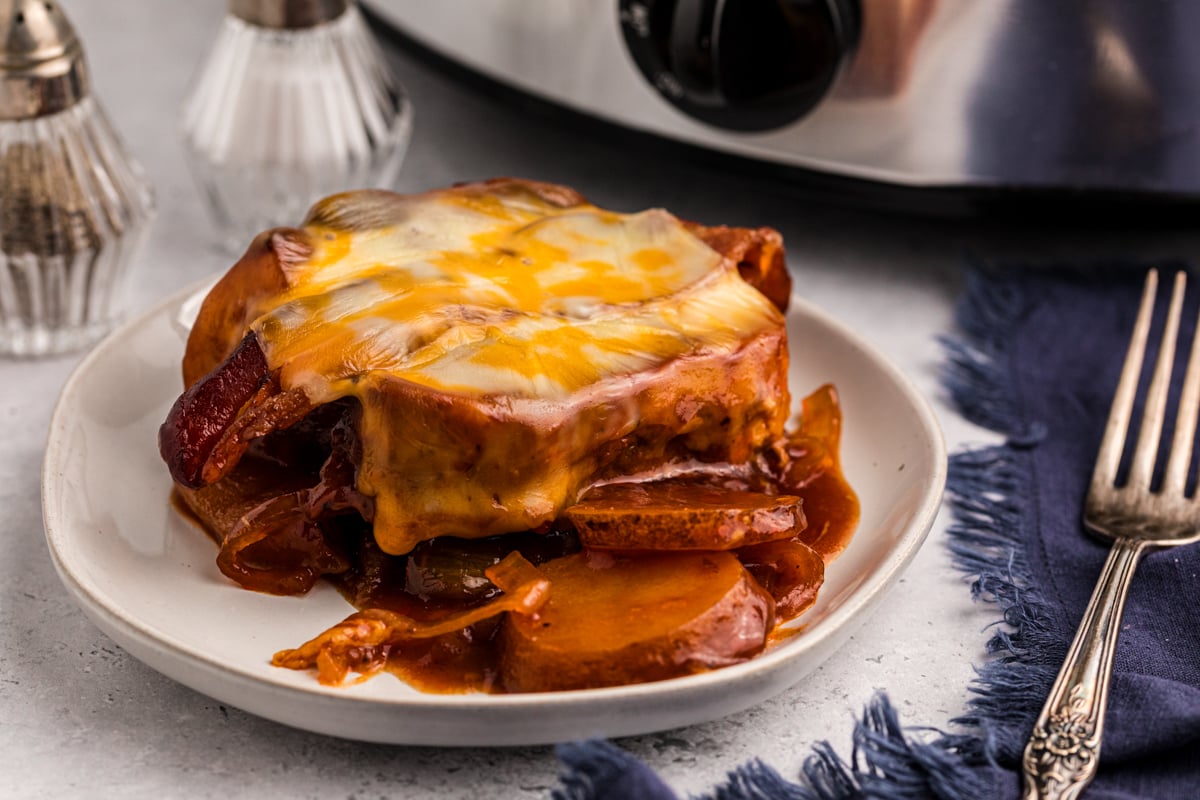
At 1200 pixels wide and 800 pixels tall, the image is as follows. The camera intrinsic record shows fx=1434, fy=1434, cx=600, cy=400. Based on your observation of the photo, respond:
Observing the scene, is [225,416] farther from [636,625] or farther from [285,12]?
[285,12]

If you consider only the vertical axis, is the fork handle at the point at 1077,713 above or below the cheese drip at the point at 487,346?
below

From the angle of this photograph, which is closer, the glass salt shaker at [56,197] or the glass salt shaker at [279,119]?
the glass salt shaker at [56,197]

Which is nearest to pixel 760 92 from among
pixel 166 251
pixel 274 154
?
pixel 274 154

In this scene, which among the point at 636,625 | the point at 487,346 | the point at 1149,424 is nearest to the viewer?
the point at 636,625

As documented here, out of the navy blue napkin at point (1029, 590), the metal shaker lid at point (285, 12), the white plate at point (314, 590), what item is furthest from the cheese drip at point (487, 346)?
the metal shaker lid at point (285, 12)

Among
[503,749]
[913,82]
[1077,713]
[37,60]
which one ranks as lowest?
[503,749]

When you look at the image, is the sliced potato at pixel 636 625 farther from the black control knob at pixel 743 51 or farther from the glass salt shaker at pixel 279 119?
the glass salt shaker at pixel 279 119

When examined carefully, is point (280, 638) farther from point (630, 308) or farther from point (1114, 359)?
point (1114, 359)

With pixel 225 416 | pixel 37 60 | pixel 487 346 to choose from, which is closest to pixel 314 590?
pixel 225 416
